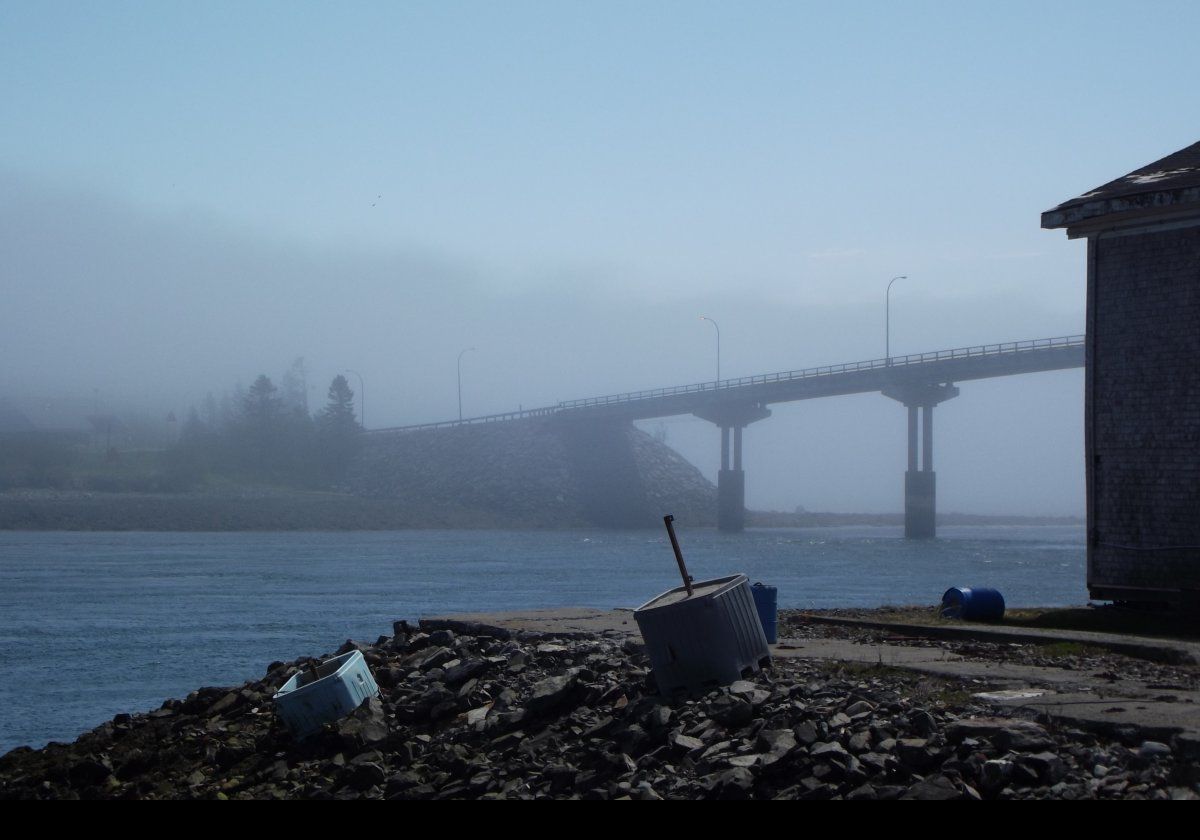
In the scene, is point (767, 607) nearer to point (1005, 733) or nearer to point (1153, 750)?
point (1005, 733)

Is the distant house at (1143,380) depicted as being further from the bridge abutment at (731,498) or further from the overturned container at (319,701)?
the bridge abutment at (731,498)

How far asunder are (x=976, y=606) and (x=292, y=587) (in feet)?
103

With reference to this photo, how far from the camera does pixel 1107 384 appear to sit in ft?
52.2

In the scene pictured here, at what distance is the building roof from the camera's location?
15.0m

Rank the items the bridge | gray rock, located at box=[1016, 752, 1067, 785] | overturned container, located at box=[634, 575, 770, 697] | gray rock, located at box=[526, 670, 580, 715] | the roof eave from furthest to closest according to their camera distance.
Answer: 1. the bridge
2. the roof eave
3. gray rock, located at box=[526, 670, 580, 715]
4. overturned container, located at box=[634, 575, 770, 697]
5. gray rock, located at box=[1016, 752, 1067, 785]

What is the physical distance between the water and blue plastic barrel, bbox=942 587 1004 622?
1080cm

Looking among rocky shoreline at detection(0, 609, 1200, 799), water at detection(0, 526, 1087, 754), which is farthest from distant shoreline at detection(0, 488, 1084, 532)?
rocky shoreline at detection(0, 609, 1200, 799)

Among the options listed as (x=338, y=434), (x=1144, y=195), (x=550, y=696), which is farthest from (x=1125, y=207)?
(x=338, y=434)

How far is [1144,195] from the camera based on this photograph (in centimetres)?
1524

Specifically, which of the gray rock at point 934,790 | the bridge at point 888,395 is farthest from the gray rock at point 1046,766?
the bridge at point 888,395

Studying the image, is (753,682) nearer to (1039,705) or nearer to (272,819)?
(1039,705)

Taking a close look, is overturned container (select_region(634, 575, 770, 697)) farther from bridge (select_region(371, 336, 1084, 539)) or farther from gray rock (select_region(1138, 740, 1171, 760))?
bridge (select_region(371, 336, 1084, 539))

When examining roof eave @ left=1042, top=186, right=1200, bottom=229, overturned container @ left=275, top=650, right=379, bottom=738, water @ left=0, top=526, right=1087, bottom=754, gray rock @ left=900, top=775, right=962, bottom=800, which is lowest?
water @ left=0, top=526, right=1087, bottom=754

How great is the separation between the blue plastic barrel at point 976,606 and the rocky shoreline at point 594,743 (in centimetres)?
423
